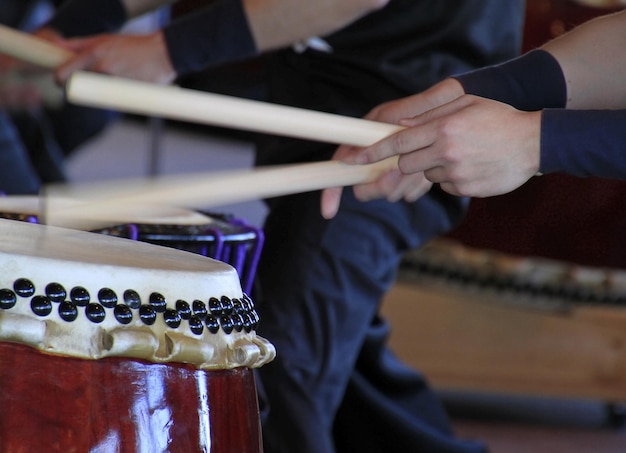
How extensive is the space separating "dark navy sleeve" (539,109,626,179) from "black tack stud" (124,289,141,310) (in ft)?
1.40

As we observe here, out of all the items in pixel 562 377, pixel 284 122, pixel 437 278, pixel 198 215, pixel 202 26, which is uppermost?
pixel 284 122

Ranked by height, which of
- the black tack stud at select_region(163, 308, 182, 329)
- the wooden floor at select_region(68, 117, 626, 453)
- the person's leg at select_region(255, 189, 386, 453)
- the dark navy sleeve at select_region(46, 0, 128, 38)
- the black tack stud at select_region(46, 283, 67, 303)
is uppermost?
the black tack stud at select_region(46, 283, 67, 303)

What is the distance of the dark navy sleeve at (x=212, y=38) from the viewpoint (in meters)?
1.46

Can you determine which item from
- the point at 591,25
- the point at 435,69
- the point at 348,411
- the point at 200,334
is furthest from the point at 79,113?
the point at 200,334

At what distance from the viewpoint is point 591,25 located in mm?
1214

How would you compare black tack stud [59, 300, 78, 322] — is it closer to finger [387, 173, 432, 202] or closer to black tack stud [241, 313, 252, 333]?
black tack stud [241, 313, 252, 333]

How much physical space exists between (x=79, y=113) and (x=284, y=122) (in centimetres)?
178

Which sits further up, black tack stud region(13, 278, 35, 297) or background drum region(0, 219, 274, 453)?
black tack stud region(13, 278, 35, 297)

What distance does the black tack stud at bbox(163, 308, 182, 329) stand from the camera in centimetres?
82

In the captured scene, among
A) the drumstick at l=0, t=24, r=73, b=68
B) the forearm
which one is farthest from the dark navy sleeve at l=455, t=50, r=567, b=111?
the drumstick at l=0, t=24, r=73, b=68

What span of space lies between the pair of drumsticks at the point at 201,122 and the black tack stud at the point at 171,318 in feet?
0.50

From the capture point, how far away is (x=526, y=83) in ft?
3.88

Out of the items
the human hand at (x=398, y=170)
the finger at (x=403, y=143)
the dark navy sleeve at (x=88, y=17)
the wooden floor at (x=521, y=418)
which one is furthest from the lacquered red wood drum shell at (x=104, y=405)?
the wooden floor at (x=521, y=418)

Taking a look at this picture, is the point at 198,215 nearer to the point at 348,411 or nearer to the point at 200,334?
the point at 200,334
